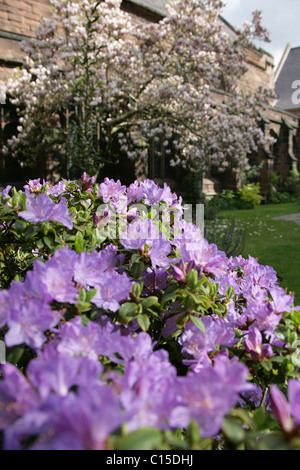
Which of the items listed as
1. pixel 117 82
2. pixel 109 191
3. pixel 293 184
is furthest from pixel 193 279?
pixel 293 184

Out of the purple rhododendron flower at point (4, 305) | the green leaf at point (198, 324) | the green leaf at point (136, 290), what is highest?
the purple rhododendron flower at point (4, 305)

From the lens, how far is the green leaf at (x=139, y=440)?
24.6 inches

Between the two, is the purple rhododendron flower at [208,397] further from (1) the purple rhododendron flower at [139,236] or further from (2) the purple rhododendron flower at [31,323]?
(1) the purple rhododendron flower at [139,236]

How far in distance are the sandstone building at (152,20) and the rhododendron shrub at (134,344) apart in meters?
9.35

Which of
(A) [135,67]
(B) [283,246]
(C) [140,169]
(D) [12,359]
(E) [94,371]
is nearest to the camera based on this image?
(E) [94,371]

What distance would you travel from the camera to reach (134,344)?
971 millimetres

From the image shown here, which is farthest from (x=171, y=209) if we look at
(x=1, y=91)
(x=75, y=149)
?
(x=1, y=91)

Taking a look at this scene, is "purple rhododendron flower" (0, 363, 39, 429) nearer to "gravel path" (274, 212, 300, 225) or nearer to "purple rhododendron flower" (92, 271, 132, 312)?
"purple rhododendron flower" (92, 271, 132, 312)

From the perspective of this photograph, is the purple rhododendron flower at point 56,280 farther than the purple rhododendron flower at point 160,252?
No

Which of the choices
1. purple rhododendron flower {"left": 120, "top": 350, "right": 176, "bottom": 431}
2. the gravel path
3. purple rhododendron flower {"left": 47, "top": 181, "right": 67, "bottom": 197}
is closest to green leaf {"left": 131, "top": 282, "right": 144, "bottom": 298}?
purple rhododendron flower {"left": 120, "top": 350, "right": 176, "bottom": 431}

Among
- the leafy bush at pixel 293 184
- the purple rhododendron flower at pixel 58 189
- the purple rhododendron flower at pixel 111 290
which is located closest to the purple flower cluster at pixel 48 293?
the purple rhododendron flower at pixel 111 290
